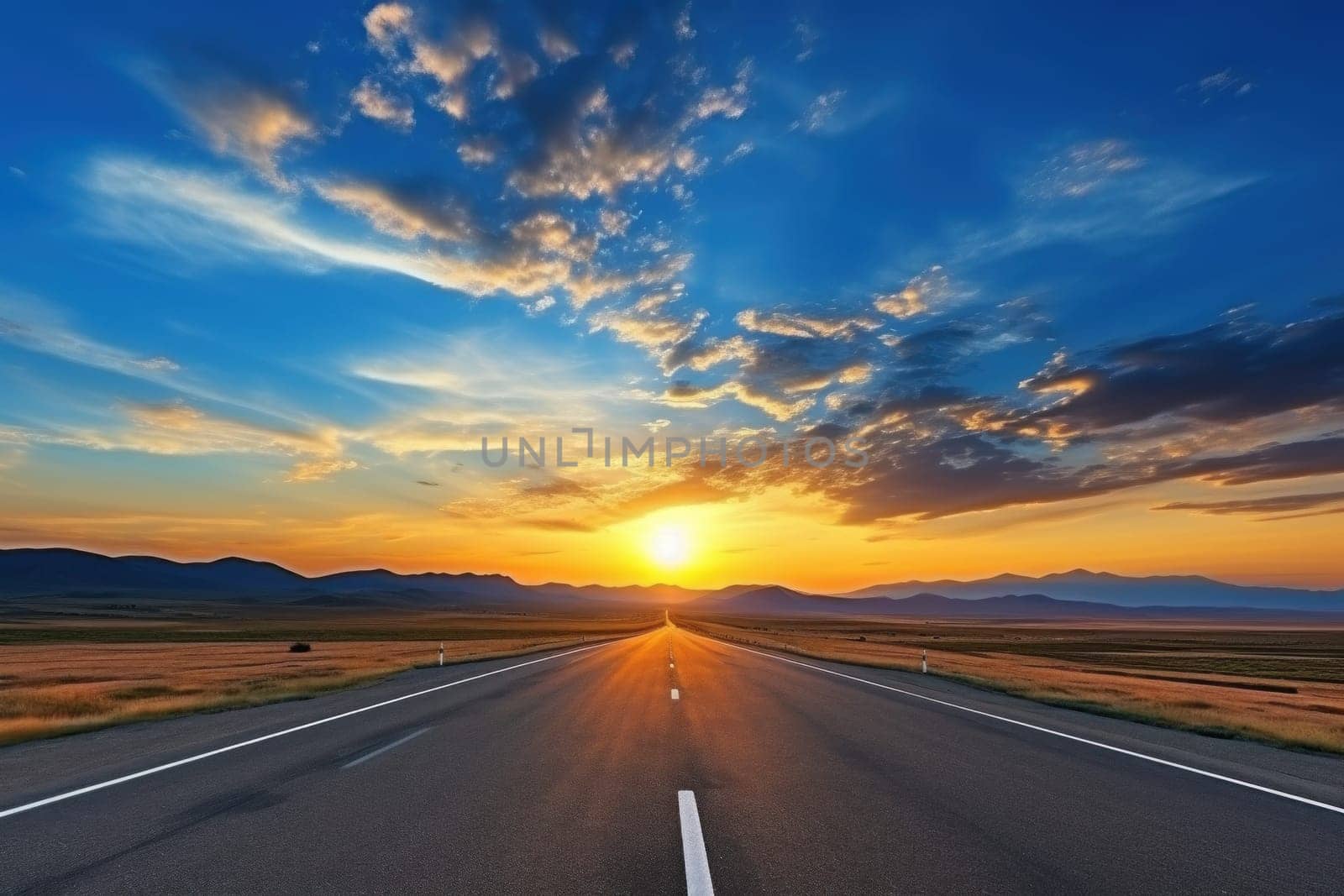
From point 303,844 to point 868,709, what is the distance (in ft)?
36.7

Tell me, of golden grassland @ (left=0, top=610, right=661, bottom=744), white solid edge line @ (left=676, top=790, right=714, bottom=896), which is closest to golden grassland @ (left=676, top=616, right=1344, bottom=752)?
white solid edge line @ (left=676, top=790, right=714, bottom=896)

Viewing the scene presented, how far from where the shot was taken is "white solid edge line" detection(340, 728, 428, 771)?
338 inches

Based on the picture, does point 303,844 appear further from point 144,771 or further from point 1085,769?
point 1085,769

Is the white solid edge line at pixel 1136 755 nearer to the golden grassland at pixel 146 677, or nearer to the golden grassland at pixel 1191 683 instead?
the golden grassland at pixel 1191 683

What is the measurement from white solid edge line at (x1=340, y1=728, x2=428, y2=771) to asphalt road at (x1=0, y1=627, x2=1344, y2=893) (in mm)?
53

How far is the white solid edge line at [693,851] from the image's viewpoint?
14.5 ft

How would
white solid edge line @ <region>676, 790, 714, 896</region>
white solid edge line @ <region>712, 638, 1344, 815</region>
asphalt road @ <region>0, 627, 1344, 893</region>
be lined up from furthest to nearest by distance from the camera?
white solid edge line @ <region>712, 638, 1344, 815</region> < asphalt road @ <region>0, 627, 1344, 893</region> < white solid edge line @ <region>676, 790, 714, 896</region>

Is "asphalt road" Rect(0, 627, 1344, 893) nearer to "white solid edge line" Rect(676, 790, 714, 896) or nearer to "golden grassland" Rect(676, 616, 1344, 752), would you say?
"white solid edge line" Rect(676, 790, 714, 896)

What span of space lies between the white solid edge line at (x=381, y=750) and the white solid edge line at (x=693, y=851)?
14.6ft

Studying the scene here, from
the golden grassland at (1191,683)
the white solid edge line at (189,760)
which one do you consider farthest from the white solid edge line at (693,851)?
the golden grassland at (1191,683)

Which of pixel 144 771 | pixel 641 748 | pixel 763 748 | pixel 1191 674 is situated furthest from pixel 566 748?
pixel 1191 674

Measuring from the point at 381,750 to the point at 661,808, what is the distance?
5.09m

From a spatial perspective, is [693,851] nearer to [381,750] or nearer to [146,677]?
[381,750]

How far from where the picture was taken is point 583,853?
5207 millimetres
